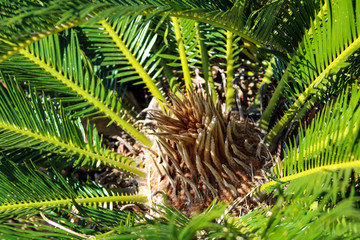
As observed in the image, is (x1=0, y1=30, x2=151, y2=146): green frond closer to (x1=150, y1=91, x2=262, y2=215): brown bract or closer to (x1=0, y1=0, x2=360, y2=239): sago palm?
(x1=0, y1=0, x2=360, y2=239): sago palm

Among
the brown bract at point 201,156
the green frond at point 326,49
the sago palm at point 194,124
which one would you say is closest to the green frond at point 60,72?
the sago palm at point 194,124

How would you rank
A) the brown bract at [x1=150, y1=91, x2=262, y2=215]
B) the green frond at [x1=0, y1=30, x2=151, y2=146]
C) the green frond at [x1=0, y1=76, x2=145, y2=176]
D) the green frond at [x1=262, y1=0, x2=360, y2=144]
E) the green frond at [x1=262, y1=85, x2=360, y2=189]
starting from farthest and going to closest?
the green frond at [x1=0, y1=30, x2=151, y2=146] < the green frond at [x1=0, y1=76, x2=145, y2=176] < the brown bract at [x1=150, y1=91, x2=262, y2=215] < the green frond at [x1=262, y1=0, x2=360, y2=144] < the green frond at [x1=262, y1=85, x2=360, y2=189]

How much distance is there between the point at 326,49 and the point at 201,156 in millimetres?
509

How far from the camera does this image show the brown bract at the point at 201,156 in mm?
1207

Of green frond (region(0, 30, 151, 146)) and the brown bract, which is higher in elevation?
green frond (region(0, 30, 151, 146))

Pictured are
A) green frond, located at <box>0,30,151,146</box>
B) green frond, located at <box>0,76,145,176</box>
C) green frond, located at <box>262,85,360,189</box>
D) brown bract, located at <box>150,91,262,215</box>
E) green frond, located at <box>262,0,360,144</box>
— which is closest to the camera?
green frond, located at <box>262,85,360,189</box>

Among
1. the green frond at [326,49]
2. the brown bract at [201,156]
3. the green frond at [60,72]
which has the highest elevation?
the green frond at [60,72]

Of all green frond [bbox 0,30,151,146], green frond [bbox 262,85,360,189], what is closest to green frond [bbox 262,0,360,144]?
green frond [bbox 262,85,360,189]

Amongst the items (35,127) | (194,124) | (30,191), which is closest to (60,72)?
(35,127)

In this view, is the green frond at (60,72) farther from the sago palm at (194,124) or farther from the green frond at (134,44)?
the green frond at (134,44)

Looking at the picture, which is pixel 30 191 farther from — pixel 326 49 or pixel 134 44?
pixel 326 49

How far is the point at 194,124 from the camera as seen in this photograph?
126 cm

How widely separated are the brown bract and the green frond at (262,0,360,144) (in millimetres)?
223

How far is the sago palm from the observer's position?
911 millimetres
